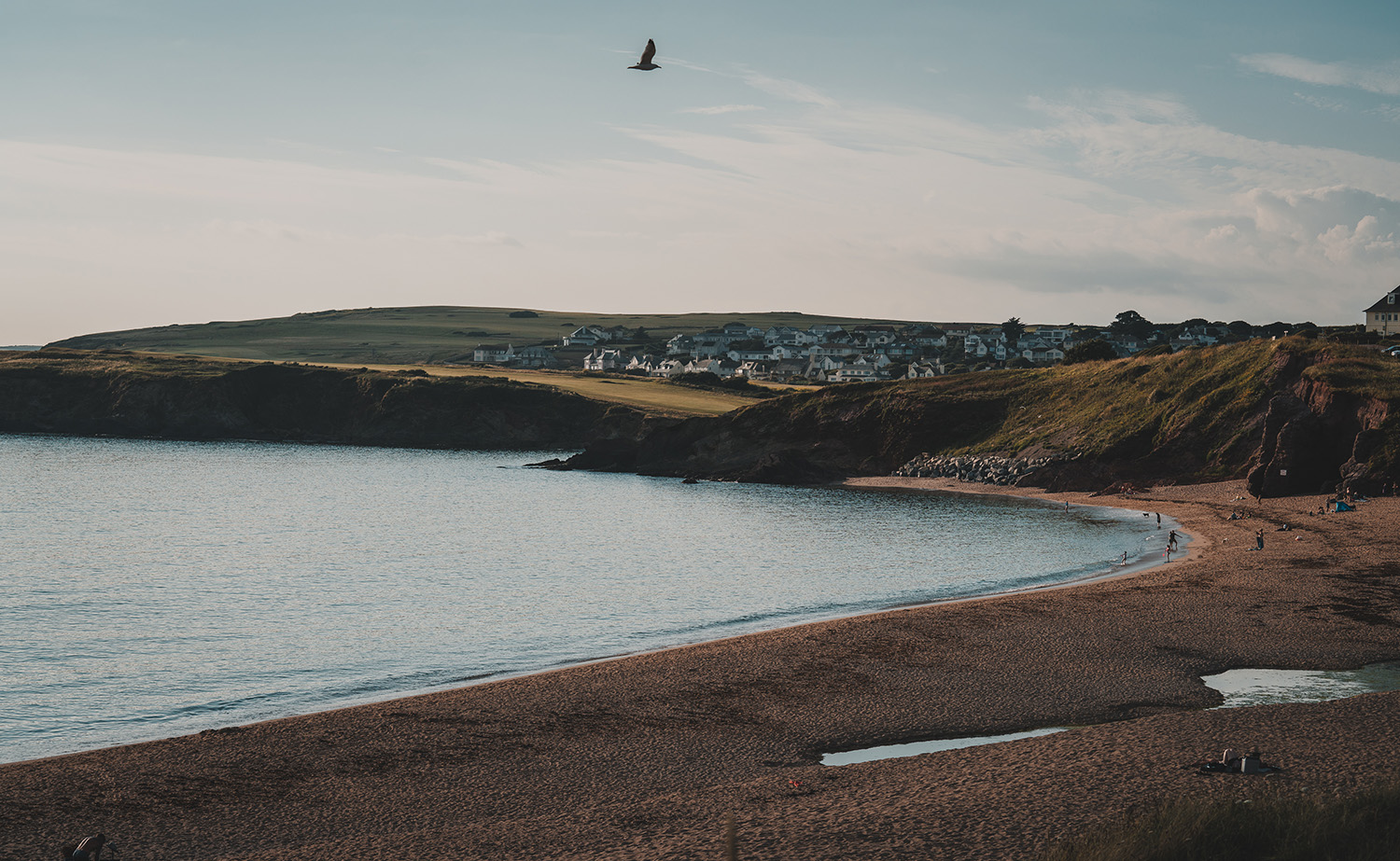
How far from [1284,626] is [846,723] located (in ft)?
55.6

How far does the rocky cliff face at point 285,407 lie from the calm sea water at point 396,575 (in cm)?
4584

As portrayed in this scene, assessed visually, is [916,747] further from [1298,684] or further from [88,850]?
[88,850]

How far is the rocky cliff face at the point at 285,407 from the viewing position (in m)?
138

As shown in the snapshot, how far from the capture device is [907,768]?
18.9 meters

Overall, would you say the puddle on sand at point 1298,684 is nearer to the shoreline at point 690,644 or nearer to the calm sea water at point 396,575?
the shoreline at point 690,644

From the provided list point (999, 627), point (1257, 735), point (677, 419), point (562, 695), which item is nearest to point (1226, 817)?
point (1257, 735)

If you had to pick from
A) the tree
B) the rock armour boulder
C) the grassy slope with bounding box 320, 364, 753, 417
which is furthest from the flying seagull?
the tree

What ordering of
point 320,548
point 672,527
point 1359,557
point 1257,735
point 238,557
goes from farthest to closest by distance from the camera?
point 672,527, point 320,548, point 238,557, point 1359,557, point 1257,735

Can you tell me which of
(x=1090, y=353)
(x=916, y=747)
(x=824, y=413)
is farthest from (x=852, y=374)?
(x=916, y=747)

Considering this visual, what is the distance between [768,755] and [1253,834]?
9.25 m

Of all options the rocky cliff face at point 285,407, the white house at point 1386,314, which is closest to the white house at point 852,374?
the rocky cliff face at point 285,407

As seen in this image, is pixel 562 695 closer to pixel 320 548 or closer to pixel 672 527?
pixel 320 548

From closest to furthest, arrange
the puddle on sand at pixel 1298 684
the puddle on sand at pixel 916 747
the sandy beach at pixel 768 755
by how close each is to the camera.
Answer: the sandy beach at pixel 768 755
the puddle on sand at pixel 916 747
the puddle on sand at pixel 1298 684

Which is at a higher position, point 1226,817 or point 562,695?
point 1226,817
